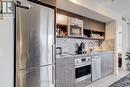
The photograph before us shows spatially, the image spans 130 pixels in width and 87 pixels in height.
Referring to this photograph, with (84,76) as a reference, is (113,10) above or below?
above

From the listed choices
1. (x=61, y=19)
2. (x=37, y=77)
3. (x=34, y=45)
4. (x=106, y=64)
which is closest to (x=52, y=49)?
(x=34, y=45)

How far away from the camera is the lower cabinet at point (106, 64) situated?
260 inches

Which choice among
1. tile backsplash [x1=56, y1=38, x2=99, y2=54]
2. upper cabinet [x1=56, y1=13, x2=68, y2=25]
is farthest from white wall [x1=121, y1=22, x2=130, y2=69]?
upper cabinet [x1=56, y1=13, x2=68, y2=25]

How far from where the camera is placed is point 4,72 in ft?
8.18

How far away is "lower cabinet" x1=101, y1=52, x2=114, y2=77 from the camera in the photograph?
6613mm

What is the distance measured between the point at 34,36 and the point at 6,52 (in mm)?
611

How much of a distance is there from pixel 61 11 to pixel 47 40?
1.99 metres

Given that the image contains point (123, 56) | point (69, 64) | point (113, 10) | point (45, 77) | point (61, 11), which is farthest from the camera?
point (123, 56)

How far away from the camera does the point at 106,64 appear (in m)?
6.90

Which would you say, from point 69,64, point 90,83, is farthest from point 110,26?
point 69,64

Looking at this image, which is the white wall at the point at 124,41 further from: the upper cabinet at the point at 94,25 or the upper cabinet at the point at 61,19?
the upper cabinet at the point at 61,19

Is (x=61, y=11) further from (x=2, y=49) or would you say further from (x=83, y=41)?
(x=2, y=49)

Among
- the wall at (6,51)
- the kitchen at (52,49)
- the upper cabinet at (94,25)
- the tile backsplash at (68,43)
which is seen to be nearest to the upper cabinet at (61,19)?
the kitchen at (52,49)

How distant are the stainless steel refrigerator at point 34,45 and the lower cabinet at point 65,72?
44 cm
